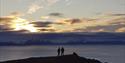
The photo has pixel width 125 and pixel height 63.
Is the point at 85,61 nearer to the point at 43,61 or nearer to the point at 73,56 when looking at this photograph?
the point at 73,56

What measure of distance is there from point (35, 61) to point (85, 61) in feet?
17.5

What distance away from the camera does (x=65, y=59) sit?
4122cm

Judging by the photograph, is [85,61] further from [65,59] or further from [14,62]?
[14,62]

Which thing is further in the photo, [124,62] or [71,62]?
[124,62]

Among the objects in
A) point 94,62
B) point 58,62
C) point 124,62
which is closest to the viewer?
point 58,62

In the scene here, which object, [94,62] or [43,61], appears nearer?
[43,61]

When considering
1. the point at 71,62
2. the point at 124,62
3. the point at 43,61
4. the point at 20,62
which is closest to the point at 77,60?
the point at 71,62

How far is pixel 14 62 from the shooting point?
134 feet

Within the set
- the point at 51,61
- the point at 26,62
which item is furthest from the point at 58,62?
the point at 26,62

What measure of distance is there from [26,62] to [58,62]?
3.44 meters

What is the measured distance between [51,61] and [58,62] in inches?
31.5

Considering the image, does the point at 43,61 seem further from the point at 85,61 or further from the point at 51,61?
the point at 85,61

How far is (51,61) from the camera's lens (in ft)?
131

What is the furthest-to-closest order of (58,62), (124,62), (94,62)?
(124,62), (94,62), (58,62)
